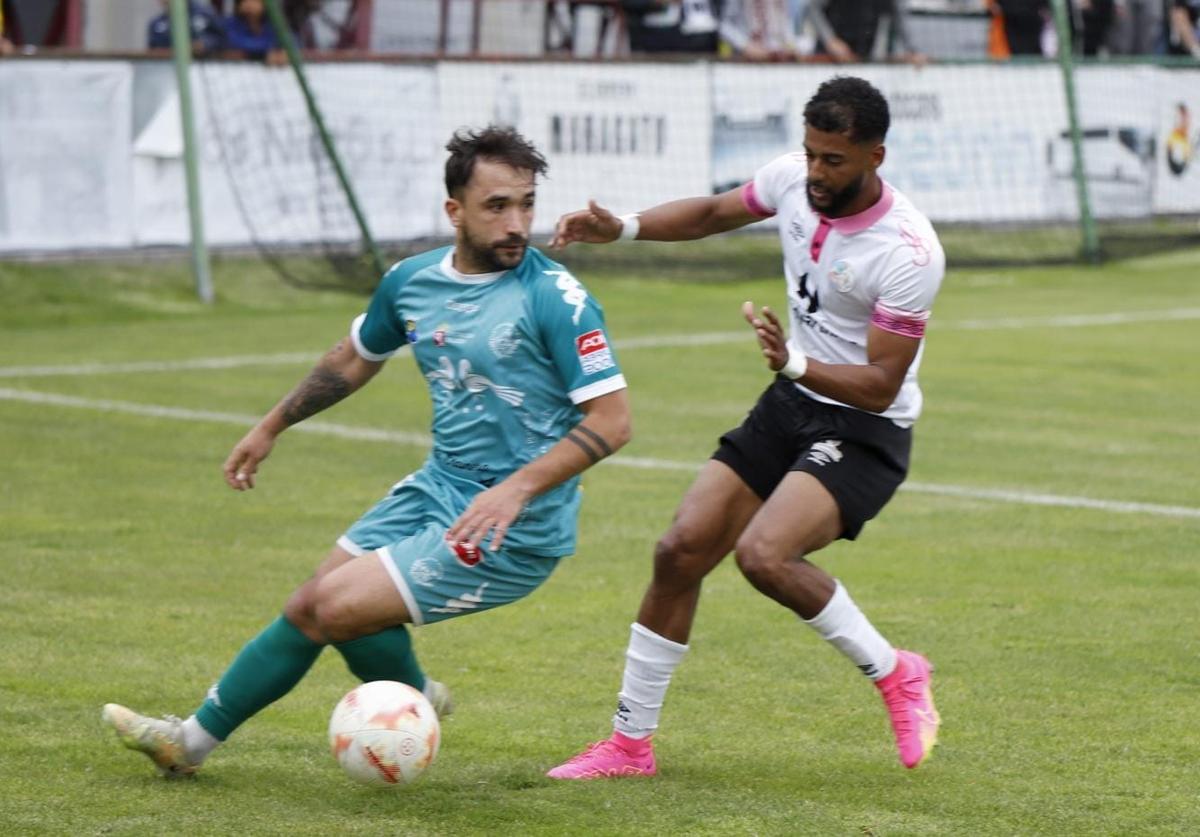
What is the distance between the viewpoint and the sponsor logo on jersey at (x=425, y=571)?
222 inches

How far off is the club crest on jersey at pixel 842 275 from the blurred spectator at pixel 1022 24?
1970 centimetres

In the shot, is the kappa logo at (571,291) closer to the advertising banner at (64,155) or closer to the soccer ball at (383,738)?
the soccer ball at (383,738)

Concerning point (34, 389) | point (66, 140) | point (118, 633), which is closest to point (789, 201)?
point (118, 633)

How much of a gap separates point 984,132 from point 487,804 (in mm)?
17261

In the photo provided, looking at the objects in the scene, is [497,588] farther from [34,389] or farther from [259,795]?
[34,389]

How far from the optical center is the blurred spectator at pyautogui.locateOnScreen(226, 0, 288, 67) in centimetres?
1833

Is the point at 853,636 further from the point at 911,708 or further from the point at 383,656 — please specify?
the point at 383,656

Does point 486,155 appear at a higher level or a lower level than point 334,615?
higher

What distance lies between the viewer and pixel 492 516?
5.43 m

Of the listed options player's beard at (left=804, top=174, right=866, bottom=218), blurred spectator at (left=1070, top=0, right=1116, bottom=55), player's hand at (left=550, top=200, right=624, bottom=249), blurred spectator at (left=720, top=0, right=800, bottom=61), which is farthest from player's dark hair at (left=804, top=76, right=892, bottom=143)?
blurred spectator at (left=1070, top=0, right=1116, bottom=55)

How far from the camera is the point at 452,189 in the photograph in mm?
5793

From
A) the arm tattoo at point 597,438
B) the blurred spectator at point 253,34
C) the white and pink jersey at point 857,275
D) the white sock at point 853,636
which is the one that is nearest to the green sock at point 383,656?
the arm tattoo at point 597,438

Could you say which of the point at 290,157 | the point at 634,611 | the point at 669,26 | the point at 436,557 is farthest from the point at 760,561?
the point at 669,26

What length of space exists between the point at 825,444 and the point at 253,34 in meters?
13.3
